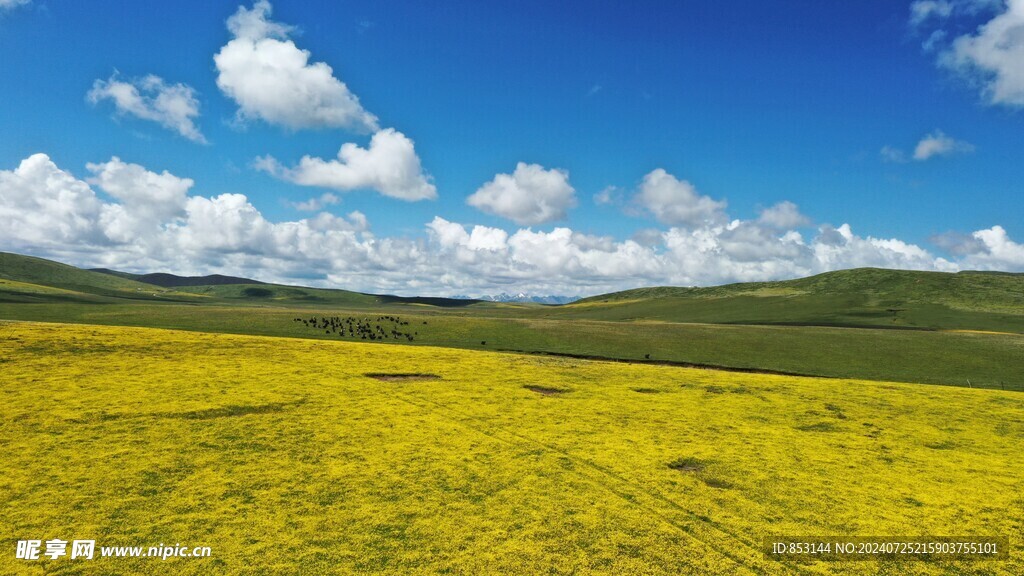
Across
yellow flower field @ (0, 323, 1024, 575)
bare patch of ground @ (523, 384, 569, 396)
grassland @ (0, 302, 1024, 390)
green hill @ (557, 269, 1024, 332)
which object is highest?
green hill @ (557, 269, 1024, 332)

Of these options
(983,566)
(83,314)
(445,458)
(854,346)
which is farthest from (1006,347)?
(83,314)

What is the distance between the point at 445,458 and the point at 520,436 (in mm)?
4942

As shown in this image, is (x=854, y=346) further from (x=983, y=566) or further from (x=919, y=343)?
(x=983, y=566)

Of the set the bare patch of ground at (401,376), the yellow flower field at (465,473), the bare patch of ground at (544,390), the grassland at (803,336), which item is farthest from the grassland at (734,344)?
the bare patch of ground at (401,376)

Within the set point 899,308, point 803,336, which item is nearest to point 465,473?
point 803,336

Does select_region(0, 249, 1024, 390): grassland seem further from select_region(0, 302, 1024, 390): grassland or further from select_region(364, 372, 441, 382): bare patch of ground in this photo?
select_region(364, 372, 441, 382): bare patch of ground

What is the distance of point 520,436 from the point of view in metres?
24.6

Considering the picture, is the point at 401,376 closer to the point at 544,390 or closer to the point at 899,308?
the point at 544,390

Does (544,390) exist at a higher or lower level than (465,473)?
higher

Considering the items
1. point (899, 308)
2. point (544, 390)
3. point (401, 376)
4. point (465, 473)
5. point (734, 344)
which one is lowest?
point (465, 473)

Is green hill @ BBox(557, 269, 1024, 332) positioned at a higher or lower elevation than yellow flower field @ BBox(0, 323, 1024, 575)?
higher

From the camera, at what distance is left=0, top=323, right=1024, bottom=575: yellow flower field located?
1367 cm

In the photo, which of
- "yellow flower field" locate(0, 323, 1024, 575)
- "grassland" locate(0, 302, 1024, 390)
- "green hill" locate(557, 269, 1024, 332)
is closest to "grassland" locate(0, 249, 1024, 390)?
"grassland" locate(0, 302, 1024, 390)

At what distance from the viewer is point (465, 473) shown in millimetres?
19344
